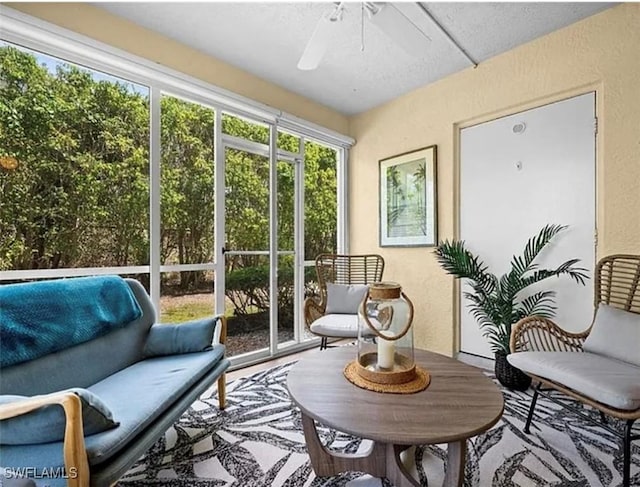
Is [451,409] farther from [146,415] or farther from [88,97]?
[88,97]

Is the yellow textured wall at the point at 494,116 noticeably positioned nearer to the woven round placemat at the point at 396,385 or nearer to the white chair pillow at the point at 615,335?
the white chair pillow at the point at 615,335

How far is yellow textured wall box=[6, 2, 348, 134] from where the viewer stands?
6.60 feet

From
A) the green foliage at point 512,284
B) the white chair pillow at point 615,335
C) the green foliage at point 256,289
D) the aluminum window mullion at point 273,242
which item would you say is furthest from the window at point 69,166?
the white chair pillow at point 615,335

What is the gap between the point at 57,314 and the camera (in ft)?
5.13

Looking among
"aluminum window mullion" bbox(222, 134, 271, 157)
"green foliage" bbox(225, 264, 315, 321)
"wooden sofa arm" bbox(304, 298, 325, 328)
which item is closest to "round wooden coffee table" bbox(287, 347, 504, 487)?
"wooden sofa arm" bbox(304, 298, 325, 328)

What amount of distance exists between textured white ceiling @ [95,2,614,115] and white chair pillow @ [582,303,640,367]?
77.3 inches

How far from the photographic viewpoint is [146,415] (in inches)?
50.3

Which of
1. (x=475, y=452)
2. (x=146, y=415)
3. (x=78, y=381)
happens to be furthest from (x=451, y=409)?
(x=78, y=381)

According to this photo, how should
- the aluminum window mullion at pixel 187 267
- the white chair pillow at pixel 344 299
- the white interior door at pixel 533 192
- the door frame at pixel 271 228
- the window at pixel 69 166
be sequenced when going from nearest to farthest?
the window at pixel 69 166 < the white interior door at pixel 533 192 < the aluminum window mullion at pixel 187 267 < the door frame at pixel 271 228 < the white chair pillow at pixel 344 299

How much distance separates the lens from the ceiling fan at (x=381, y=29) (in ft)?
5.44

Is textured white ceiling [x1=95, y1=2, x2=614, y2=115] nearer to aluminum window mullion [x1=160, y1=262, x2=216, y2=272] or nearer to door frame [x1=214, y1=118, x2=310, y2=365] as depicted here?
door frame [x1=214, y1=118, x2=310, y2=365]

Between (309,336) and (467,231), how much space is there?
1937 mm

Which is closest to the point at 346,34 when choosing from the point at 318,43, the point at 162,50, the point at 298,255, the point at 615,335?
the point at 318,43

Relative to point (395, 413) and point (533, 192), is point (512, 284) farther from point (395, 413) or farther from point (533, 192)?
point (395, 413)
